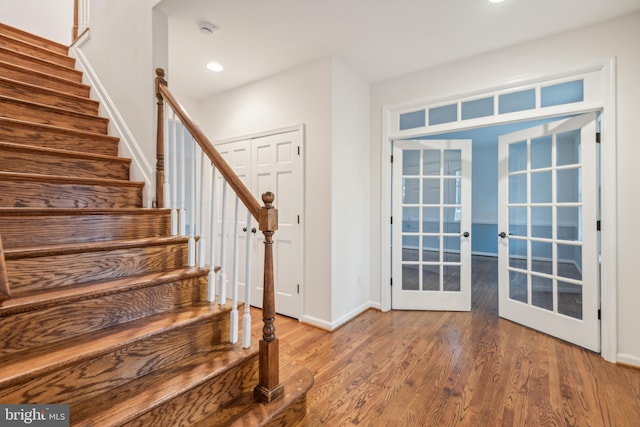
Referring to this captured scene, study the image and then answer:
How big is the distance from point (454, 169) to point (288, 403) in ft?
9.67

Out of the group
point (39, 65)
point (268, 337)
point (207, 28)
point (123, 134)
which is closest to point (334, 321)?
point (268, 337)

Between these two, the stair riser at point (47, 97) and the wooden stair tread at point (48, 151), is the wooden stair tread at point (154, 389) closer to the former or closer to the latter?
the wooden stair tread at point (48, 151)

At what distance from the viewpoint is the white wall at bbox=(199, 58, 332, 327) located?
9.67ft

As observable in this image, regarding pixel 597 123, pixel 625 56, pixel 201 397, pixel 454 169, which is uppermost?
pixel 625 56

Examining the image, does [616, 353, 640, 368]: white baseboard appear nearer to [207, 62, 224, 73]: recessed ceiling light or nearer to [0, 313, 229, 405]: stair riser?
[0, 313, 229, 405]: stair riser

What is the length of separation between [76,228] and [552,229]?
3.67 meters

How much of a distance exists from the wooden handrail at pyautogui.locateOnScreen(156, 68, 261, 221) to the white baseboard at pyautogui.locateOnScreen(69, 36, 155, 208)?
0.13 m

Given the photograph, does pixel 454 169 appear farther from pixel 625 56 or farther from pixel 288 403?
pixel 288 403

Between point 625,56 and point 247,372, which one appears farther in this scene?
point 625,56

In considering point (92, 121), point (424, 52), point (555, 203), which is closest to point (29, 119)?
point (92, 121)

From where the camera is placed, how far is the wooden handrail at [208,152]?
155cm

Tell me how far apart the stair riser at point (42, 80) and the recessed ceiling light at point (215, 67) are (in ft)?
3.67

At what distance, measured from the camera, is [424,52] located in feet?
9.40

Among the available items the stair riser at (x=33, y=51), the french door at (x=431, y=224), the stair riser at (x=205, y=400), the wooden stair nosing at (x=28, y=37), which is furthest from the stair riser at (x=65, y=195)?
the french door at (x=431, y=224)
